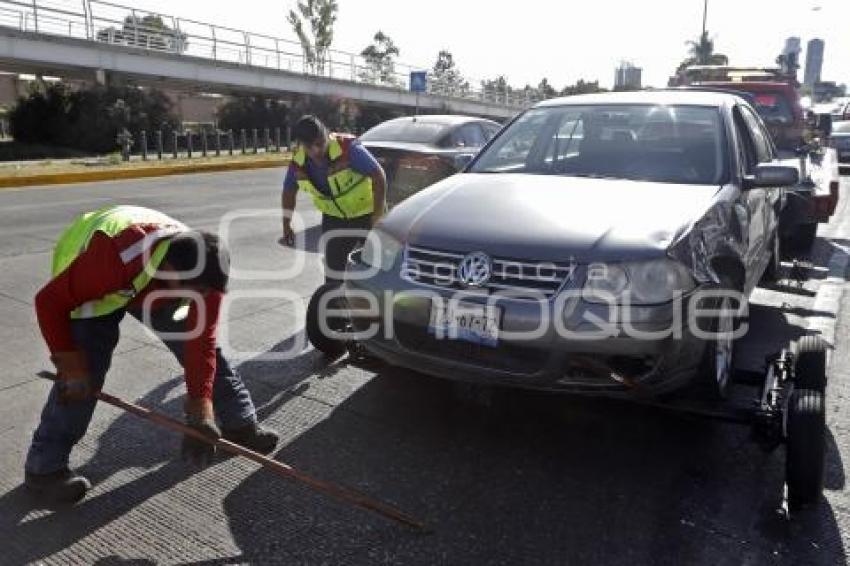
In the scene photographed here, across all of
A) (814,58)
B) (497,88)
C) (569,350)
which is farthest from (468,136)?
(814,58)

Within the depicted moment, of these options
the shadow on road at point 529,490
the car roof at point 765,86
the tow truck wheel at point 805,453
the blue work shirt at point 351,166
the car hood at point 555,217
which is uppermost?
the car roof at point 765,86

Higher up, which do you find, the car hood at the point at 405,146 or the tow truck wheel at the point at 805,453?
the car hood at the point at 405,146

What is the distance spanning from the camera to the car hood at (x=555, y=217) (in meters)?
3.01

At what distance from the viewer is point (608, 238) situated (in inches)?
119

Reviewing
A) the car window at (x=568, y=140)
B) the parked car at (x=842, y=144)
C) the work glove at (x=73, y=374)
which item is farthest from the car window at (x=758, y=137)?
the parked car at (x=842, y=144)

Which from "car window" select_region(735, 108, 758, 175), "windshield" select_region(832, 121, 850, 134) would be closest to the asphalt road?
"car window" select_region(735, 108, 758, 175)

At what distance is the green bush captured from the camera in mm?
24578

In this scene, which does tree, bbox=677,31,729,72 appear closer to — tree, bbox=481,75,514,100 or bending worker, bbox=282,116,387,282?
tree, bbox=481,75,514,100

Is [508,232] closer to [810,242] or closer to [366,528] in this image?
[366,528]

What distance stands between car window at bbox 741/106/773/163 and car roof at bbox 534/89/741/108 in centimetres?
19

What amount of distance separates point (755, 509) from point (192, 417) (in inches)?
88.8

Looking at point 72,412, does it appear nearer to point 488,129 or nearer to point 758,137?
point 758,137

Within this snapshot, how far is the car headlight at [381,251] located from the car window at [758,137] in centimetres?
266

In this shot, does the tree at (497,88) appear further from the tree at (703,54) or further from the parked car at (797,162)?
the parked car at (797,162)
